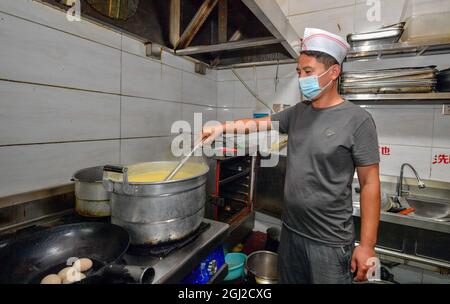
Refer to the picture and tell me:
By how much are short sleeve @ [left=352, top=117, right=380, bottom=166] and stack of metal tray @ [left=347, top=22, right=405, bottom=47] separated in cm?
100

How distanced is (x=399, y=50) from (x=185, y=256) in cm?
203

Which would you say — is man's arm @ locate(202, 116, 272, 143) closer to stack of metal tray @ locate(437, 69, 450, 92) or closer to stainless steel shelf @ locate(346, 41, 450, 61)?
stainless steel shelf @ locate(346, 41, 450, 61)

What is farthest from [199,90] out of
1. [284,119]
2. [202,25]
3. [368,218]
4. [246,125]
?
[368,218]

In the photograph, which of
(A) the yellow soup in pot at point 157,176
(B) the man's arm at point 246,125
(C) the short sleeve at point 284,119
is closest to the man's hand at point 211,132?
(B) the man's arm at point 246,125

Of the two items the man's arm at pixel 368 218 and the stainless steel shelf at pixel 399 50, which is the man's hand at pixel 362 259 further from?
the stainless steel shelf at pixel 399 50

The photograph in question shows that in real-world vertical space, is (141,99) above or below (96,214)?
above

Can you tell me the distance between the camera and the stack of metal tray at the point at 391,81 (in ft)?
5.04

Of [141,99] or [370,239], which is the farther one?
[141,99]

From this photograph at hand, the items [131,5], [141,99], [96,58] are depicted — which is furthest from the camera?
[141,99]

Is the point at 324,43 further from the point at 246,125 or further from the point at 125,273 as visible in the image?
the point at 125,273

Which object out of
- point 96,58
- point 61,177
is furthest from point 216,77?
point 61,177
